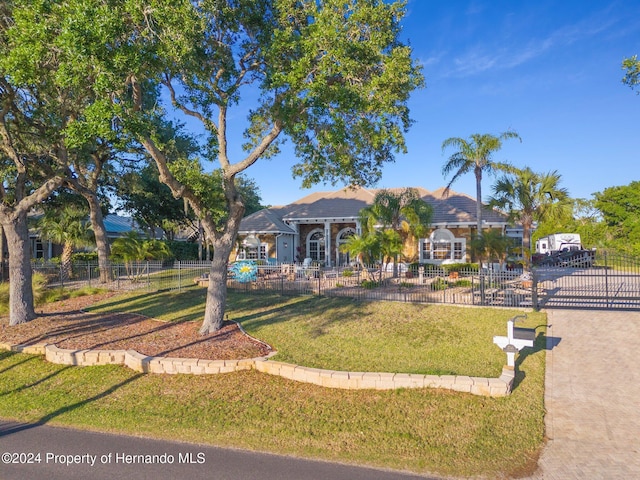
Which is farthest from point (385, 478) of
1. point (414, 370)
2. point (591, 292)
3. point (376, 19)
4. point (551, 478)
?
point (591, 292)

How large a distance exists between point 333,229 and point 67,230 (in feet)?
52.8

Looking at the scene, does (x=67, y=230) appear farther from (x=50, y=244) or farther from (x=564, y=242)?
(x=564, y=242)

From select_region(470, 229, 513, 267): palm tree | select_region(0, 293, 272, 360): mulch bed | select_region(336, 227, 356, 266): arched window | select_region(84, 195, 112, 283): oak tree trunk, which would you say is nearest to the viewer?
select_region(0, 293, 272, 360): mulch bed

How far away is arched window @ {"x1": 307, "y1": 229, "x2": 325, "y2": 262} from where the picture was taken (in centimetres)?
Result: 2895

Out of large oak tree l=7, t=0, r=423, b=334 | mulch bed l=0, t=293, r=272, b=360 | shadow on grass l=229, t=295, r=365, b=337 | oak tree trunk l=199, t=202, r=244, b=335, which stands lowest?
mulch bed l=0, t=293, r=272, b=360

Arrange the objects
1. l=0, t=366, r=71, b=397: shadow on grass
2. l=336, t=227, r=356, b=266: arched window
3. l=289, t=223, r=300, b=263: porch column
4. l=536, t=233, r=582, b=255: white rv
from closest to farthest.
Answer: l=0, t=366, r=71, b=397: shadow on grass
l=336, t=227, r=356, b=266: arched window
l=289, t=223, r=300, b=263: porch column
l=536, t=233, r=582, b=255: white rv

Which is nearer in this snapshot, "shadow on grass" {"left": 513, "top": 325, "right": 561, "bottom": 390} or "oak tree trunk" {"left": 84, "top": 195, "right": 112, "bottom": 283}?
"shadow on grass" {"left": 513, "top": 325, "right": 561, "bottom": 390}

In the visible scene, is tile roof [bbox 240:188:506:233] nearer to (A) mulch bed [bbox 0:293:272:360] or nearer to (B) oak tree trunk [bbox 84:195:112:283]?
(B) oak tree trunk [bbox 84:195:112:283]

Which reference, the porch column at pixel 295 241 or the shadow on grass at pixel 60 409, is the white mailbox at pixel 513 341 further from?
the porch column at pixel 295 241

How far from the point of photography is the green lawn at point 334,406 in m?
5.28

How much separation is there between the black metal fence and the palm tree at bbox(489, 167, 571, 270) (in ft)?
9.19

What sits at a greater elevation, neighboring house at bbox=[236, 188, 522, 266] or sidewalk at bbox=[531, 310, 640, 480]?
neighboring house at bbox=[236, 188, 522, 266]

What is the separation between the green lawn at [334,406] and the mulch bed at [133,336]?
2.53 feet

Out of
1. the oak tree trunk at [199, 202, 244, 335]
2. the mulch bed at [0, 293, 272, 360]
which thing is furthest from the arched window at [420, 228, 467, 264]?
the oak tree trunk at [199, 202, 244, 335]
